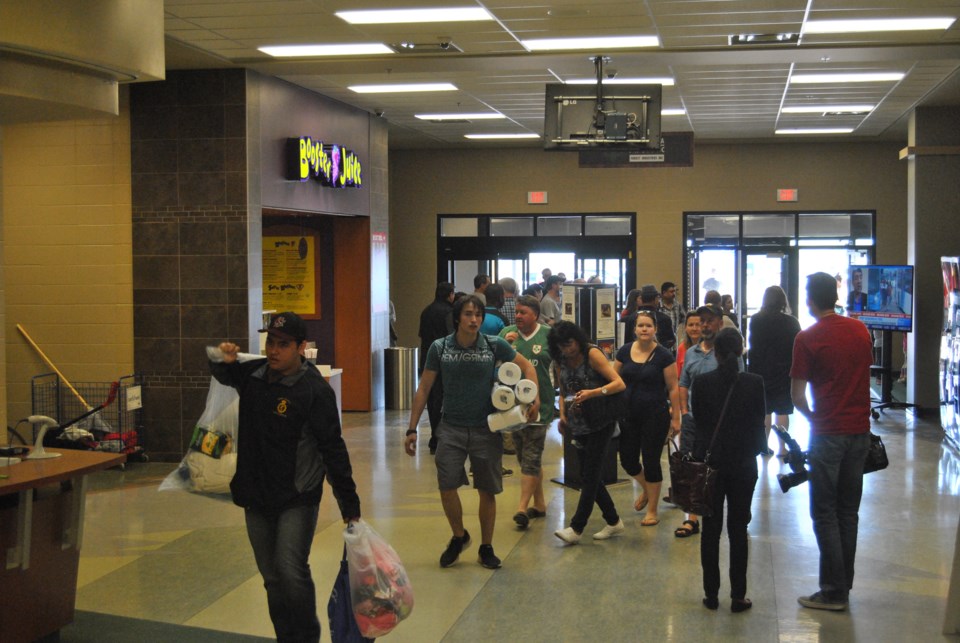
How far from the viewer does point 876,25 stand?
873 cm

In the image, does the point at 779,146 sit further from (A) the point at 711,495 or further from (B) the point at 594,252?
(A) the point at 711,495

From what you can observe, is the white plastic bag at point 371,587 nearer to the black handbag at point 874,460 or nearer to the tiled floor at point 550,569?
the tiled floor at point 550,569

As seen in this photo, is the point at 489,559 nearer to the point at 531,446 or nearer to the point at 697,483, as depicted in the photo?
the point at 531,446

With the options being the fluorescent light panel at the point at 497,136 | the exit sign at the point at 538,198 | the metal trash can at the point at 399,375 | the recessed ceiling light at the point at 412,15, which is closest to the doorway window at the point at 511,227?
the exit sign at the point at 538,198

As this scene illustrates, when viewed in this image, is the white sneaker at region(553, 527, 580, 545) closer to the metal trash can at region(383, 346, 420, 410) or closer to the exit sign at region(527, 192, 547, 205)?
the metal trash can at region(383, 346, 420, 410)

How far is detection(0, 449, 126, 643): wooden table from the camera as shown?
4.89 metres

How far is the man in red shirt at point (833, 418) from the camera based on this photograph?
5586mm

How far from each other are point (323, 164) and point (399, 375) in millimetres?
3447

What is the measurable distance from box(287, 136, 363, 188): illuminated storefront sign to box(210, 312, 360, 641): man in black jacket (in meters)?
6.56

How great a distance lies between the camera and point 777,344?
9.16m

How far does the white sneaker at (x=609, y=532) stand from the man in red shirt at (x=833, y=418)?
173 centimetres

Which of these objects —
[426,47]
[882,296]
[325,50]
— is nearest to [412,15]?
[426,47]

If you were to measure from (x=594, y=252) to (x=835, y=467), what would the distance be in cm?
1279

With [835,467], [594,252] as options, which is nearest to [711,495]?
[835,467]
